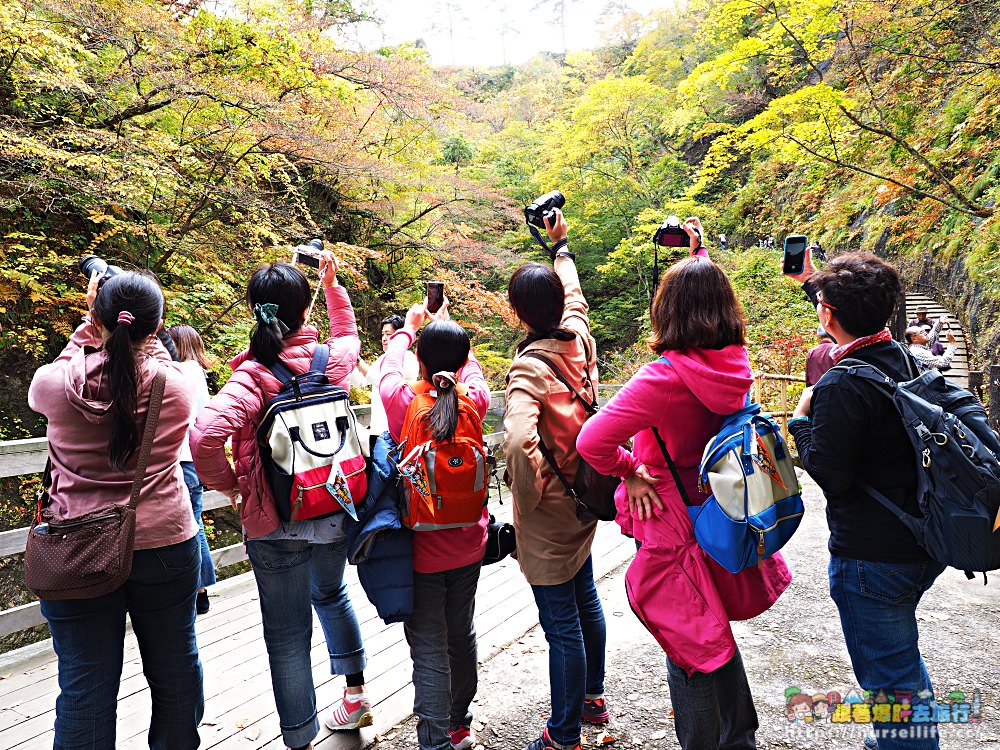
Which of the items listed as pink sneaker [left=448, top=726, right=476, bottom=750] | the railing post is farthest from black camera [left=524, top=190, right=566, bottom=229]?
the railing post

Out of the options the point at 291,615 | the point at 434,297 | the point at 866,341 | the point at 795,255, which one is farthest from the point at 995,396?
the point at 291,615

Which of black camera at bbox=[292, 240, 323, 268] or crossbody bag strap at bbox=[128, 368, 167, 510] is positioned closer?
crossbody bag strap at bbox=[128, 368, 167, 510]

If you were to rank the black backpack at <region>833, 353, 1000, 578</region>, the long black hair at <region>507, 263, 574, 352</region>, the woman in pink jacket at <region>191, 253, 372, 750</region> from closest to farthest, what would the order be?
the black backpack at <region>833, 353, 1000, 578</region> < the woman in pink jacket at <region>191, 253, 372, 750</region> < the long black hair at <region>507, 263, 574, 352</region>

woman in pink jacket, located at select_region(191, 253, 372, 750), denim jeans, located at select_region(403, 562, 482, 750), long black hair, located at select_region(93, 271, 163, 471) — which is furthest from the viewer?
denim jeans, located at select_region(403, 562, 482, 750)

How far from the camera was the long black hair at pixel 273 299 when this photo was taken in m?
1.96

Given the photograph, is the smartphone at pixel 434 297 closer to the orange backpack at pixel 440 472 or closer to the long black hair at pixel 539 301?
the long black hair at pixel 539 301

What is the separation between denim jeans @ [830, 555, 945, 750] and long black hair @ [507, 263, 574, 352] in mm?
1216

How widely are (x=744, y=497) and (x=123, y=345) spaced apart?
188 cm

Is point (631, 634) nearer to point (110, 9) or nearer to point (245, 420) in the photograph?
point (245, 420)

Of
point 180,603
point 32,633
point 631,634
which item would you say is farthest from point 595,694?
point 32,633

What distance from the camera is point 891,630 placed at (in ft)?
5.65

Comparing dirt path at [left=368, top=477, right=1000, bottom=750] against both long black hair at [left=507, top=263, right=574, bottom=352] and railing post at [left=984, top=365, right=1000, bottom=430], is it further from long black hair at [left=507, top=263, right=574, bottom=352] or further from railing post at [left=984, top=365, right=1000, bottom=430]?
railing post at [left=984, top=365, right=1000, bottom=430]

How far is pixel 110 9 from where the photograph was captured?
525 centimetres

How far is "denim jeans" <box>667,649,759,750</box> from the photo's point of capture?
5.48 ft
